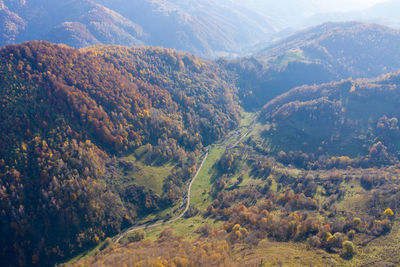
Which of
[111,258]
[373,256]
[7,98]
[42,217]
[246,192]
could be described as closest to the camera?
[373,256]

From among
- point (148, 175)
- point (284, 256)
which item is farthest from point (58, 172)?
point (284, 256)

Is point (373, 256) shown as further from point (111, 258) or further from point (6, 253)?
point (6, 253)

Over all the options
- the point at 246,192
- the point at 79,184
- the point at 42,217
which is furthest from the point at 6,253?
the point at 246,192

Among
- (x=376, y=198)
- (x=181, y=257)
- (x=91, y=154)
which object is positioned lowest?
(x=376, y=198)

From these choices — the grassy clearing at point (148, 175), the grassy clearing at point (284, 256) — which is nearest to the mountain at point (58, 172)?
the grassy clearing at point (148, 175)

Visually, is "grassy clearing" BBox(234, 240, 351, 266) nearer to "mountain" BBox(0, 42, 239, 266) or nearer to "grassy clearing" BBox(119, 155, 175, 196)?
"mountain" BBox(0, 42, 239, 266)

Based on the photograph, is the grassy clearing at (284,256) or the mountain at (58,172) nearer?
the grassy clearing at (284,256)

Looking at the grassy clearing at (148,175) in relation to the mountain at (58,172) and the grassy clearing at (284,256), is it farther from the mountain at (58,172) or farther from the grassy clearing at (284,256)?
the grassy clearing at (284,256)

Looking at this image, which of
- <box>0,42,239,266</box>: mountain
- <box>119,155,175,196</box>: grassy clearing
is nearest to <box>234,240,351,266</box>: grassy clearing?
<box>0,42,239,266</box>: mountain

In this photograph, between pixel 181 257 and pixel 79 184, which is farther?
pixel 79 184

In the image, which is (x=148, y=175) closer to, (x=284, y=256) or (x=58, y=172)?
(x=58, y=172)

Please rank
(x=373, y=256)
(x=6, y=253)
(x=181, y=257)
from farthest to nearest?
(x=6, y=253), (x=181, y=257), (x=373, y=256)
